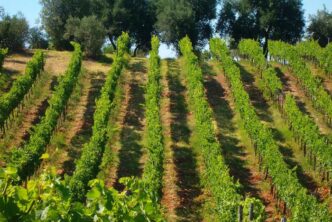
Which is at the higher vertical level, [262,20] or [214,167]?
[262,20]

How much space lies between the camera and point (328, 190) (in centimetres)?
2423

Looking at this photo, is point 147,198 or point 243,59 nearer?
point 147,198

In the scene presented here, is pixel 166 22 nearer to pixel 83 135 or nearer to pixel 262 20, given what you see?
pixel 262 20

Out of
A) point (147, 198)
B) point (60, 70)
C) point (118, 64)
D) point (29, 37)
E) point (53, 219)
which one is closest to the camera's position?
point (53, 219)

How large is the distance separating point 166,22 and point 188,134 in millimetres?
25315

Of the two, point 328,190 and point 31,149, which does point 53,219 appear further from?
point 328,190

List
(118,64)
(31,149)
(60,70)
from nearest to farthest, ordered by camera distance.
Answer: (31,149) → (118,64) → (60,70)

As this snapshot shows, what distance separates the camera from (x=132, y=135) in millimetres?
30375

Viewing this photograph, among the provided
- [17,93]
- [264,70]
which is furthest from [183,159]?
[264,70]

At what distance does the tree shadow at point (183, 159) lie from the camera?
2226cm

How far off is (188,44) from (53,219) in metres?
40.9

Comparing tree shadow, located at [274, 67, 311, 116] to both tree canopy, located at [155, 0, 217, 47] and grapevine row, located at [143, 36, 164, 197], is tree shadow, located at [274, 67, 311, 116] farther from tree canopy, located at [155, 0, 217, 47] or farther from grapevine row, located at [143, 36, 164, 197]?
Answer: tree canopy, located at [155, 0, 217, 47]

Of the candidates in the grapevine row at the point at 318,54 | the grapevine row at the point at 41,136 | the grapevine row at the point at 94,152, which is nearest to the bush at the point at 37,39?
the grapevine row at the point at 41,136

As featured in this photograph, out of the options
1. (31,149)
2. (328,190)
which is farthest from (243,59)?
(31,149)
